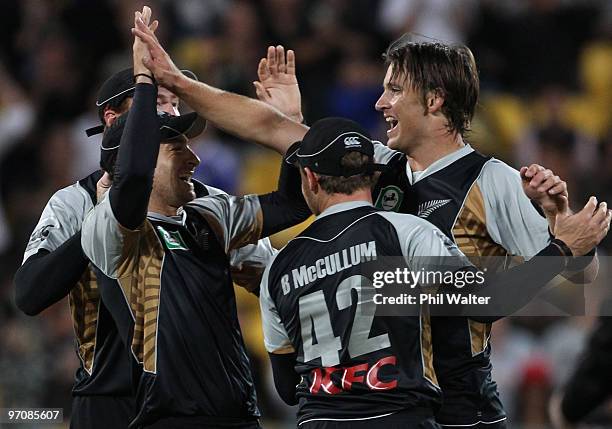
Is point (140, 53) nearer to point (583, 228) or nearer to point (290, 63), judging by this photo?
point (290, 63)

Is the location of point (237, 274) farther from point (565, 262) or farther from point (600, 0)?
point (600, 0)

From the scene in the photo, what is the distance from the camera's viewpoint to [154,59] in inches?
161

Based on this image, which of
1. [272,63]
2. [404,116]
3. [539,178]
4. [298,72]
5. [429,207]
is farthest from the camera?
[298,72]

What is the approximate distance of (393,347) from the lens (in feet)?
12.5

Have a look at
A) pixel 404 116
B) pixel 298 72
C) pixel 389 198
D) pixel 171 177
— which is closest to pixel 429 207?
pixel 389 198

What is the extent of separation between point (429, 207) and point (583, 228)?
24.8 inches

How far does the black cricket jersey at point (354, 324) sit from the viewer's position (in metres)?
3.79

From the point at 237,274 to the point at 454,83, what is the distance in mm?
1128

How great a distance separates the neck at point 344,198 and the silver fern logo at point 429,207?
316 millimetres

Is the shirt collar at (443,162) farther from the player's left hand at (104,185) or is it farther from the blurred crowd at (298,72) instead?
the blurred crowd at (298,72)

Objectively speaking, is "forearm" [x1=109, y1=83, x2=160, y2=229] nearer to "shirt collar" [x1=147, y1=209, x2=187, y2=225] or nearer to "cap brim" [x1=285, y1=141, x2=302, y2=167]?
"shirt collar" [x1=147, y1=209, x2=187, y2=225]

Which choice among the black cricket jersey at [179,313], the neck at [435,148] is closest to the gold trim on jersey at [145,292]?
the black cricket jersey at [179,313]

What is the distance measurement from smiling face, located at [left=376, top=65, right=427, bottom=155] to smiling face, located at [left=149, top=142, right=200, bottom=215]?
2.54ft

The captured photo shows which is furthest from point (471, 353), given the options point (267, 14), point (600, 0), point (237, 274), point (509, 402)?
point (600, 0)
